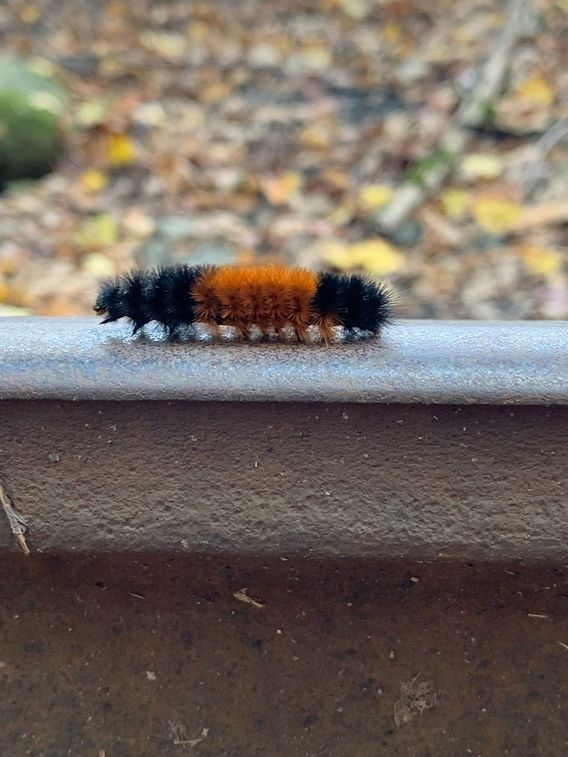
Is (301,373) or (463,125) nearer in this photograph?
(301,373)

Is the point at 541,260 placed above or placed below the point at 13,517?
above

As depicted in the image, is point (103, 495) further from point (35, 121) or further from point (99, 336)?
point (35, 121)

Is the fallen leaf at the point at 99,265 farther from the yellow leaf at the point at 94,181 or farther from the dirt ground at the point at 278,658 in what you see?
the dirt ground at the point at 278,658

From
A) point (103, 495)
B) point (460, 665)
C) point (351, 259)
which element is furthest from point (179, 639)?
point (351, 259)

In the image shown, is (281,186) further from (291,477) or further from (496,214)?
(291,477)

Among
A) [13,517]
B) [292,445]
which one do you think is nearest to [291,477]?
[292,445]

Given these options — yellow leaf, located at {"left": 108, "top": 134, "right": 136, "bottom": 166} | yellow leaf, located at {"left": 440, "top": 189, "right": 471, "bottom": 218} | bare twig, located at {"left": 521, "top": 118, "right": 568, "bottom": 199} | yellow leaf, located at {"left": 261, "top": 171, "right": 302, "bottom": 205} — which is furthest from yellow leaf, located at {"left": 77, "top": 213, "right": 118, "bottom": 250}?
bare twig, located at {"left": 521, "top": 118, "right": 568, "bottom": 199}

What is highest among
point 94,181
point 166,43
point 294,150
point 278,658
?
point 166,43
